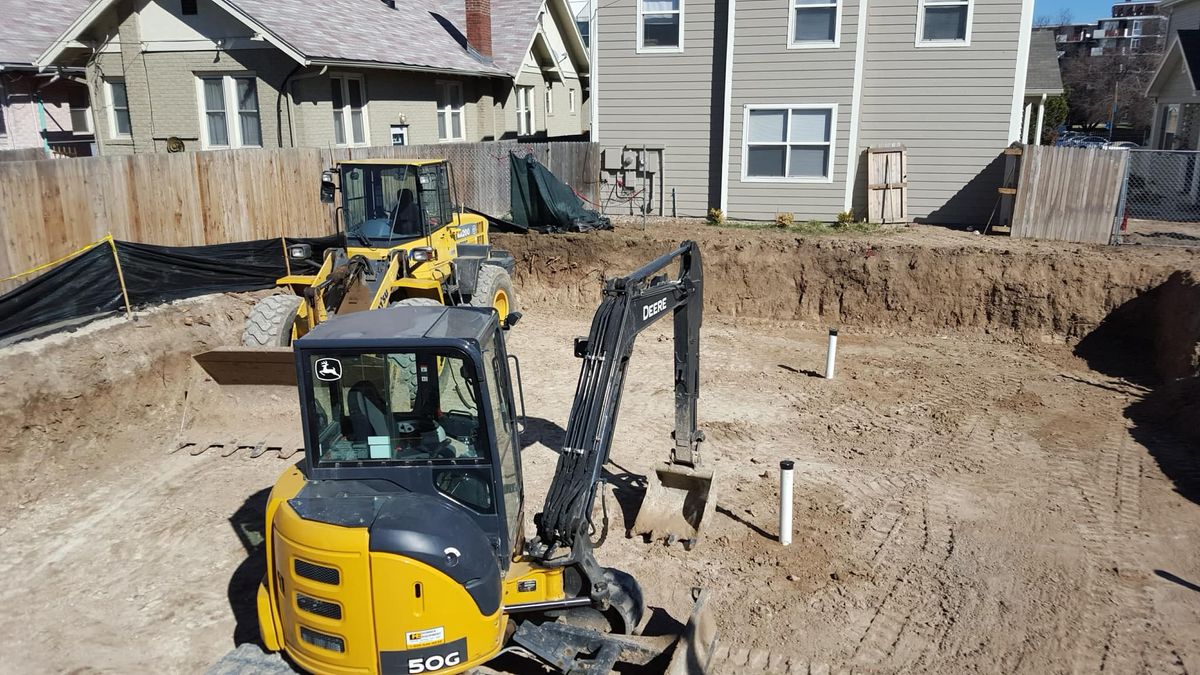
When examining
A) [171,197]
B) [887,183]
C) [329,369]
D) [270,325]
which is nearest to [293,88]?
[171,197]

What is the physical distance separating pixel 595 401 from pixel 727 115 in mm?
14057

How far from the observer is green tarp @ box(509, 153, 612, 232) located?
60.2 ft

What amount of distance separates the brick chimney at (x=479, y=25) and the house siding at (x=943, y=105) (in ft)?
36.4

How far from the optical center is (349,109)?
19.0 m

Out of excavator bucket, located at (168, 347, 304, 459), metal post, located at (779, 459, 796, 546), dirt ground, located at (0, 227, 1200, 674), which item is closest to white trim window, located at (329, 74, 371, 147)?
dirt ground, located at (0, 227, 1200, 674)

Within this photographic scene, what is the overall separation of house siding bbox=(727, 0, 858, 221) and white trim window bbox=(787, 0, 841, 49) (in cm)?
11

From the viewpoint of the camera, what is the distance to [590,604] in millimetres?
5684

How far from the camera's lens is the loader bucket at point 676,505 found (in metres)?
8.36

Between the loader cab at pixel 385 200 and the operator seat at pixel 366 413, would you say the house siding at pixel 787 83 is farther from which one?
the operator seat at pixel 366 413

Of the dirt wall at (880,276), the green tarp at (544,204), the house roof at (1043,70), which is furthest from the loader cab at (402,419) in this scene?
the house roof at (1043,70)

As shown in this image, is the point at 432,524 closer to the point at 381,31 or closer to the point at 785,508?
the point at 785,508

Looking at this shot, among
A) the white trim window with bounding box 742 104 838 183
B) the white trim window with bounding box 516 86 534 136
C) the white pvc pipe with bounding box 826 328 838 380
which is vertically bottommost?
the white pvc pipe with bounding box 826 328 838 380

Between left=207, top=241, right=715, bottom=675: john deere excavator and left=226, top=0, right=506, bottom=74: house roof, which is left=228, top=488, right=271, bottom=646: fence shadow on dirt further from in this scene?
left=226, top=0, right=506, bottom=74: house roof

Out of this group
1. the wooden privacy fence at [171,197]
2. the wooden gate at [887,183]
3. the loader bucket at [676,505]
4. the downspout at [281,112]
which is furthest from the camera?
the wooden gate at [887,183]
